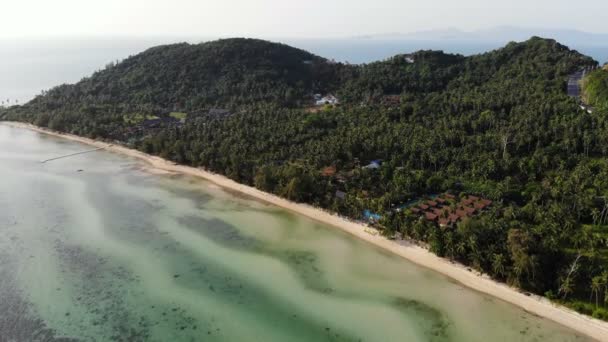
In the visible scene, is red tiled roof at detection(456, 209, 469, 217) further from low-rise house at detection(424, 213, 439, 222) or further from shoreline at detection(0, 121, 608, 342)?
shoreline at detection(0, 121, 608, 342)

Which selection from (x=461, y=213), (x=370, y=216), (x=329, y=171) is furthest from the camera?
(x=329, y=171)

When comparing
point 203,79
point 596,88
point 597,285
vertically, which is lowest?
point 597,285

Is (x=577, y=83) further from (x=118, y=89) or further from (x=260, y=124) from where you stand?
(x=118, y=89)

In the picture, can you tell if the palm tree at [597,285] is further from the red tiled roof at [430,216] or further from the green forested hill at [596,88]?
the green forested hill at [596,88]

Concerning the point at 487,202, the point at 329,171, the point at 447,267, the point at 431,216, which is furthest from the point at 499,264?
the point at 329,171

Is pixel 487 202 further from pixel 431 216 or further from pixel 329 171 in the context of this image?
pixel 329 171

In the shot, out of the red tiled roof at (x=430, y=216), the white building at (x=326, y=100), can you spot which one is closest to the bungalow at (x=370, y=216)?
the red tiled roof at (x=430, y=216)

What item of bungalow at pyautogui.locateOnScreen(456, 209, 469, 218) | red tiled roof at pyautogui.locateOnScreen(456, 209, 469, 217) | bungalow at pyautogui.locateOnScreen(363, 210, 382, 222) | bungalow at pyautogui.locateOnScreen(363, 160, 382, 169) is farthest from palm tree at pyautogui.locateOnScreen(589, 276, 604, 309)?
bungalow at pyautogui.locateOnScreen(363, 160, 382, 169)

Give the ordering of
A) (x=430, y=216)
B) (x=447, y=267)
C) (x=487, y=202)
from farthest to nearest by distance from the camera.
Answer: (x=487, y=202)
(x=430, y=216)
(x=447, y=267)
